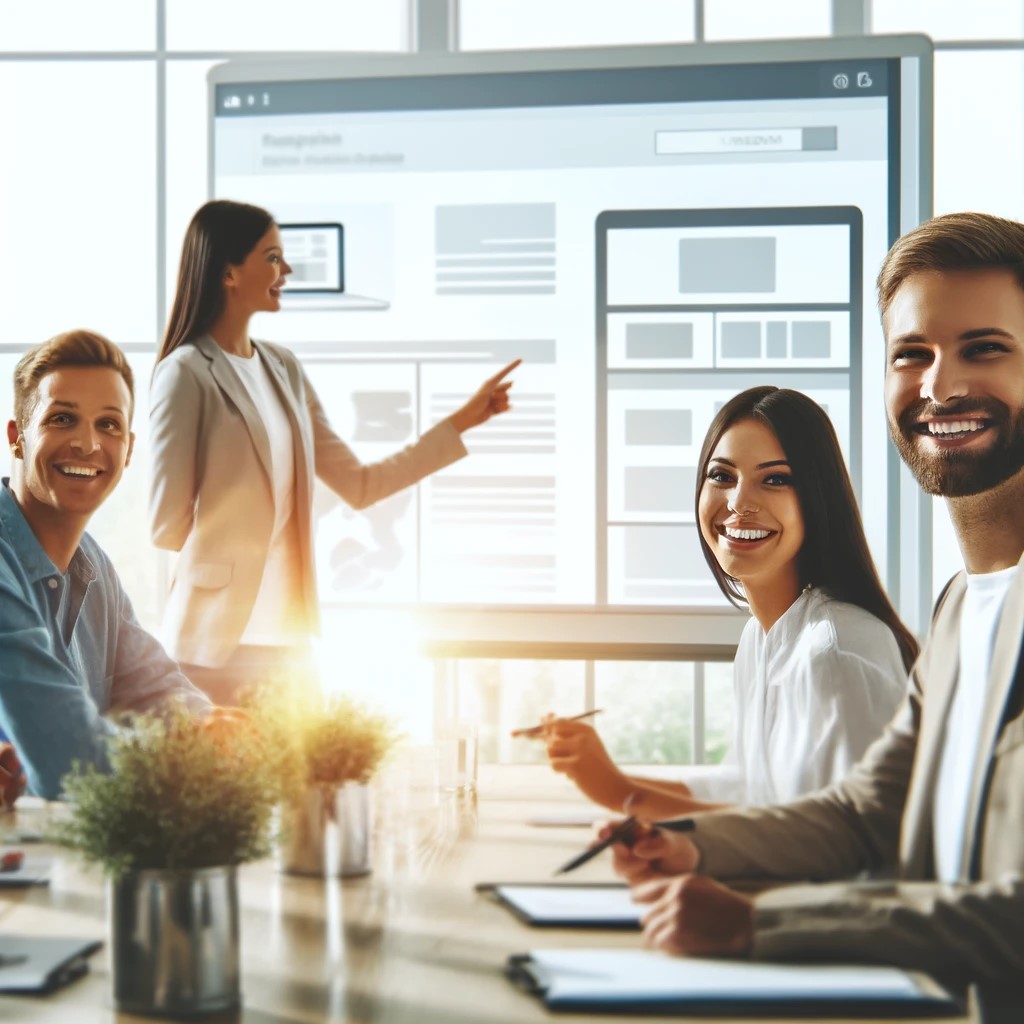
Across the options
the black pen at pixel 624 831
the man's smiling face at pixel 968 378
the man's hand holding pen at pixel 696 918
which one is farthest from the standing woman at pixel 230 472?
the man's hand holding pen at pixel 696 918

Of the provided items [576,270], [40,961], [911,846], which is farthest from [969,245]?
[576,270]

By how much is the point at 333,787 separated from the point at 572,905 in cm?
34

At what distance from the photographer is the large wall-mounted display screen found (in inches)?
142

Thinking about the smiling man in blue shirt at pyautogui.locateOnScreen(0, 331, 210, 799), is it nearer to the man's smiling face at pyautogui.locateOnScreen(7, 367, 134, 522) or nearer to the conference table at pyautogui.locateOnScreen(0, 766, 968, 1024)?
the man's smiling face at pyautogui.locateOnScreen(7, 367, 134, 522)

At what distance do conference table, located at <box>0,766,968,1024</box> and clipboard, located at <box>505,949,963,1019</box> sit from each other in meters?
0.02

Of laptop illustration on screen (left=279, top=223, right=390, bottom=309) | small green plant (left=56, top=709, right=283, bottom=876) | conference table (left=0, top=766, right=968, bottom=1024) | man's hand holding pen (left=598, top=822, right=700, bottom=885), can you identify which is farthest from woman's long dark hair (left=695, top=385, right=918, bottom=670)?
laptop illustration on screen (left=279, top=223, right=390, bottom=309)

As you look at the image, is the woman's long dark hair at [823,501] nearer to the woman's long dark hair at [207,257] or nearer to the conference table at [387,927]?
the conference table at [387,927]

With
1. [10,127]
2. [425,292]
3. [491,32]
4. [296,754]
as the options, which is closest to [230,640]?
[425,292]

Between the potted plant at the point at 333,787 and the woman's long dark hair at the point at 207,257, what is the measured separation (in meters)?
1.90

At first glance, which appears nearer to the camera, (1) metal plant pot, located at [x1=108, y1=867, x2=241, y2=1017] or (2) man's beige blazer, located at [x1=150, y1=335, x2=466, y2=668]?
(1) metal plant pot, located at [x1=108, y1=867, x2=241, y2=1017]

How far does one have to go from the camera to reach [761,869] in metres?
1.47

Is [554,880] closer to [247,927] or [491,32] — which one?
[247,927]

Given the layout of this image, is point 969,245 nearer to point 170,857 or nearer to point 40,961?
point 170,857

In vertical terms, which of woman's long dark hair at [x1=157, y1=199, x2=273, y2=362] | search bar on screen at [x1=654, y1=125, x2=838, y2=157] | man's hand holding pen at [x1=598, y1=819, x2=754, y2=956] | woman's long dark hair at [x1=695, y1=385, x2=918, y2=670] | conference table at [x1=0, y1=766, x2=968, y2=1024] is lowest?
conference table at [x1=0, y1=766, x2=968, y2=1024]
